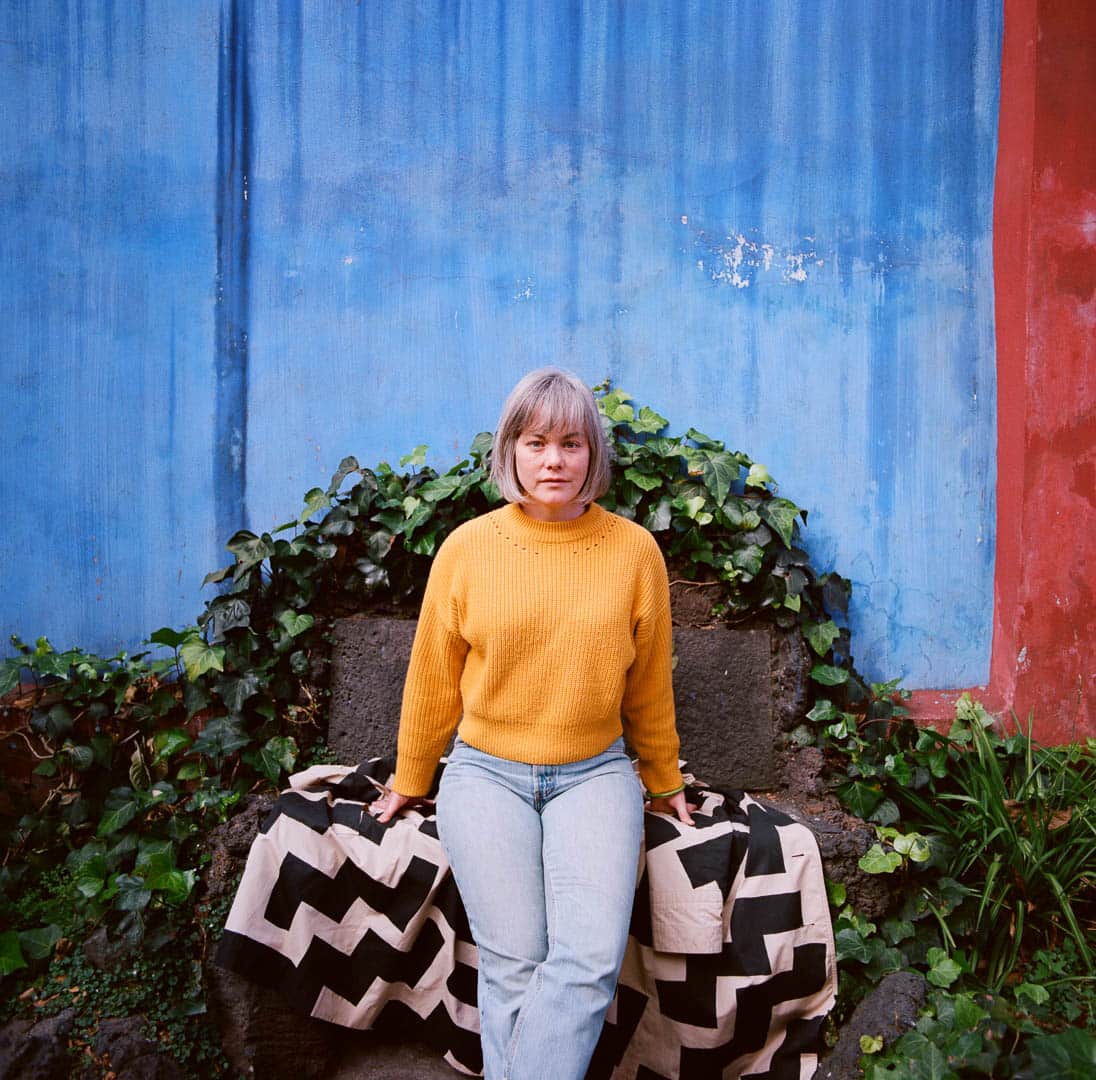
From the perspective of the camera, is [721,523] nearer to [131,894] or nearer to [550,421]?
[550,421]

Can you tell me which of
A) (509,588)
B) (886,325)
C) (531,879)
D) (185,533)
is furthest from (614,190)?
(531,879)

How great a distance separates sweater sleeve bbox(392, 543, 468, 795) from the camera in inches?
84.1

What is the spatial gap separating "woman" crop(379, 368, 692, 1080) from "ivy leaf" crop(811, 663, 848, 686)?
73 cm

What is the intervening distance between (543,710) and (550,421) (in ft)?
2.39

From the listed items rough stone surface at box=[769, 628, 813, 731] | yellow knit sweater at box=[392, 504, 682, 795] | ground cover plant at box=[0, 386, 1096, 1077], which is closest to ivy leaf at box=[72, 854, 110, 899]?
ground cover plant at box=[0, 386, 1096, 1077]

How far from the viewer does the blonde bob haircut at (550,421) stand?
79.7 inches

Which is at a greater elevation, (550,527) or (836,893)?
(550,527)

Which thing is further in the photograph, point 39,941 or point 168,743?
point 168,743

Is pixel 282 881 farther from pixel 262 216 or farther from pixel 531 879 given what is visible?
pixel 262 216

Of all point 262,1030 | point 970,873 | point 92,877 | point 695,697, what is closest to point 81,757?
point 92,877

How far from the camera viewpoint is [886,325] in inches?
115

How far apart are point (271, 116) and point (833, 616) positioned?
2.69m

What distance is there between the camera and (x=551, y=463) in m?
2.03

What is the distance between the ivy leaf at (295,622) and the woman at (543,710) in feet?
2.14
